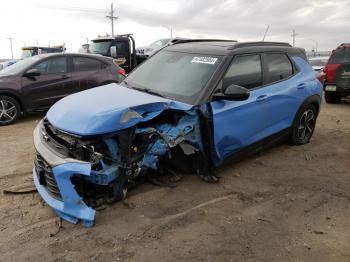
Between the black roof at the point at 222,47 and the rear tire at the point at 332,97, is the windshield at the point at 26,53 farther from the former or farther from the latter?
the black roof at the point at 222,47

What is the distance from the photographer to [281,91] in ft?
18.3

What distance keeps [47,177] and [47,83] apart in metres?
5.66

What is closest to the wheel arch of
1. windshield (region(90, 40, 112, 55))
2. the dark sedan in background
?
the dark sedan in background

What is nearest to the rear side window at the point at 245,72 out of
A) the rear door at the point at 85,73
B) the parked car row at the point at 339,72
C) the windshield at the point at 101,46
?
the rear door at the point at 85,73

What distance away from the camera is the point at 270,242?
139 inches

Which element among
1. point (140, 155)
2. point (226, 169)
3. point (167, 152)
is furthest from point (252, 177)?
point (140, 155)

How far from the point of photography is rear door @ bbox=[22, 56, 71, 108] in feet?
29.3

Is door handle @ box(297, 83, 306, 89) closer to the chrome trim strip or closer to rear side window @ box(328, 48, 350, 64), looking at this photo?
the chrome trim strip

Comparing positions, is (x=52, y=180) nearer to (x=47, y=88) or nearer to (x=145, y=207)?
(x=145, y=207)

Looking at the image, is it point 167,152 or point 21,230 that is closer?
point 21,230

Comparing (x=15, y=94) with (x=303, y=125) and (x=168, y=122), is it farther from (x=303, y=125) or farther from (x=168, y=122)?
(x=303, y=125)

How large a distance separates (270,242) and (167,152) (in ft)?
4.94

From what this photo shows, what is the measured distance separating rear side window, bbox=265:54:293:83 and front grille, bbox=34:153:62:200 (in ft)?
10.7

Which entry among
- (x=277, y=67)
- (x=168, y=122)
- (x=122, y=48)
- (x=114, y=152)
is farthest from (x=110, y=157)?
(x=122, y=48)
